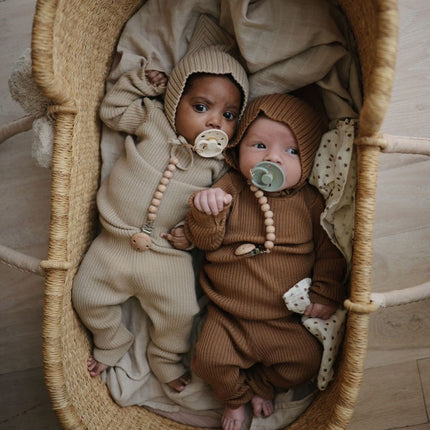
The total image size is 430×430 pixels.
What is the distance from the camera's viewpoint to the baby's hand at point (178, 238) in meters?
1.16

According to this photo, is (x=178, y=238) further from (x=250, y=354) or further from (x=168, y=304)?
(x=250, y=354)

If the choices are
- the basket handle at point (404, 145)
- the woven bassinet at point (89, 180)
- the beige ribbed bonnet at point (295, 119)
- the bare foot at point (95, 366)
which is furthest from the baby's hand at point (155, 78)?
the bare foot at point (95, 366)

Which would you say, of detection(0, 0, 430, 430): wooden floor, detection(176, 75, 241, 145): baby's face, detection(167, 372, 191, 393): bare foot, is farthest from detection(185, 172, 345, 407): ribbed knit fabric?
detection(0, 0, 430, 430): wooden floor

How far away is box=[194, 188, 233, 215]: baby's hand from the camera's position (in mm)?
1063

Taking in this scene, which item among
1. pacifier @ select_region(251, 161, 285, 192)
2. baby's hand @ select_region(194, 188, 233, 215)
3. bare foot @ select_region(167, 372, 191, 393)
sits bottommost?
bare foot @ select_region(167, 372, 191, 393)

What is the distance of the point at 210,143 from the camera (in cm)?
112

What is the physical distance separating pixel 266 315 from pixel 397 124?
706 millimetres

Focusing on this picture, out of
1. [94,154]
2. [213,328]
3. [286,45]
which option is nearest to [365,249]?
[213,328]

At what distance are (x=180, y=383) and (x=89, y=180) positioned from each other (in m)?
0.58

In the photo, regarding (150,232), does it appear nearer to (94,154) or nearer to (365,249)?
(94,154)

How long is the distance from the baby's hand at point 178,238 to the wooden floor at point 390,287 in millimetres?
536

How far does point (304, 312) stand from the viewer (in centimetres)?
109

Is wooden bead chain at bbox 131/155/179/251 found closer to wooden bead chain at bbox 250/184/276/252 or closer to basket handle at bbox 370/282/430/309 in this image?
wooden bead chain at bbox 250/184/276/252

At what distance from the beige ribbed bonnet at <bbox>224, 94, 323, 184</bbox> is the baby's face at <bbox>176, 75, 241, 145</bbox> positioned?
0.05 meters
